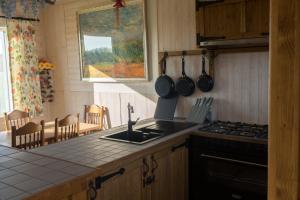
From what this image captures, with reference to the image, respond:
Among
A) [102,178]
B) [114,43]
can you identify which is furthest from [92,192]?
[114,43]

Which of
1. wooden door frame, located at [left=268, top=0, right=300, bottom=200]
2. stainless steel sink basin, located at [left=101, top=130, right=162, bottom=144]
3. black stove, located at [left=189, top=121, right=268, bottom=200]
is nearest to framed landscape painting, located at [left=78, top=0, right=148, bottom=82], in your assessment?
stainless steel sink basin, located at [left=101, top=130, right=162, bottom=144]

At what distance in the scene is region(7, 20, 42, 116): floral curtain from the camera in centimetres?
453

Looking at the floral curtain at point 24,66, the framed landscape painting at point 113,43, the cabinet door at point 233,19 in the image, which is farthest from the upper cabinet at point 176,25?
the floral curtain at point 24,66

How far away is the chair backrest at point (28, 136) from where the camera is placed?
304 cm

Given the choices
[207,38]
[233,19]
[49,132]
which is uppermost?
[233,19]

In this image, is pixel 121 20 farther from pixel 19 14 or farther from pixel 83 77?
pixel 19 14

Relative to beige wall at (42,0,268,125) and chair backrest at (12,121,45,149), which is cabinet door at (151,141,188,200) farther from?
chair backrest at (12,121,45,149)

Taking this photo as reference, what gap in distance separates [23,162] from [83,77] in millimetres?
2750

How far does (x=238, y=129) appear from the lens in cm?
273

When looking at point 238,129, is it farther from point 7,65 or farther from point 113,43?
point 7,65

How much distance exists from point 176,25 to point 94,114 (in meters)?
1.66

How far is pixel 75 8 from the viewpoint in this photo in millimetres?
4363

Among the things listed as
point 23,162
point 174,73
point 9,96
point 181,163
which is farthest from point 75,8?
point 23,162

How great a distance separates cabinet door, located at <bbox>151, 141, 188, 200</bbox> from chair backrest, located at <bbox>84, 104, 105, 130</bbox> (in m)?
1.66
